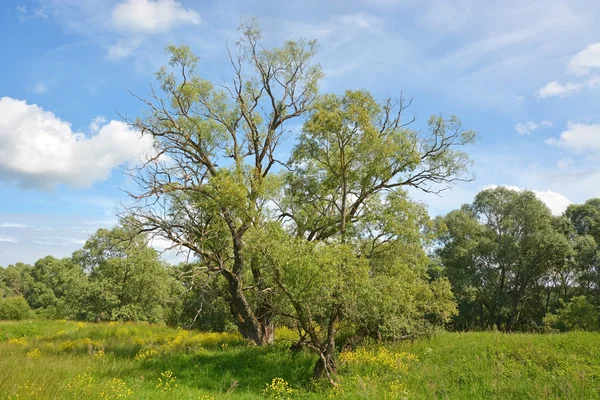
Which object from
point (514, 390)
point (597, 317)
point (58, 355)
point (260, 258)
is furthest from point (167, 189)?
point (597, 317)

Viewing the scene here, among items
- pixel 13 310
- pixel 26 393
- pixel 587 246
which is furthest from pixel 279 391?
pixel 13 310

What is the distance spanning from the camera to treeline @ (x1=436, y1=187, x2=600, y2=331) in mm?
33406

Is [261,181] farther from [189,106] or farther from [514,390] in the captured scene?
[514,390]

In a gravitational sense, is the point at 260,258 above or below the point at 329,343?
above

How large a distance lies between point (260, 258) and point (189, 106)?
1027 cm

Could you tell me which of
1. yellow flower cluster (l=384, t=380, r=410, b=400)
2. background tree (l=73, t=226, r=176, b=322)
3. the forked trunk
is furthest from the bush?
yellow flower cluster (l=384, t=380, r=410, b=400)

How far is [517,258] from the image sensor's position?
35438 mm

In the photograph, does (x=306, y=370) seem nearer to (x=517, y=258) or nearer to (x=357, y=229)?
(x=357, y=229)

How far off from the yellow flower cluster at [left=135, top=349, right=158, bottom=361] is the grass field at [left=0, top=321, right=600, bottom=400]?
0.04 m

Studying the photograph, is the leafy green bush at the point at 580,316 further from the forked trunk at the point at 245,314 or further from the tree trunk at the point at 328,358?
the forked trunk at the point at 245,314

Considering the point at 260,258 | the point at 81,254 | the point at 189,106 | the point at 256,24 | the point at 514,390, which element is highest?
the point at 256,24

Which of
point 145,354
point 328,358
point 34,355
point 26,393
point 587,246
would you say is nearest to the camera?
point 26,393

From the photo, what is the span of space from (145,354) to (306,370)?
23.8 feet

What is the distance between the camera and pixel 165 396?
10242mm
